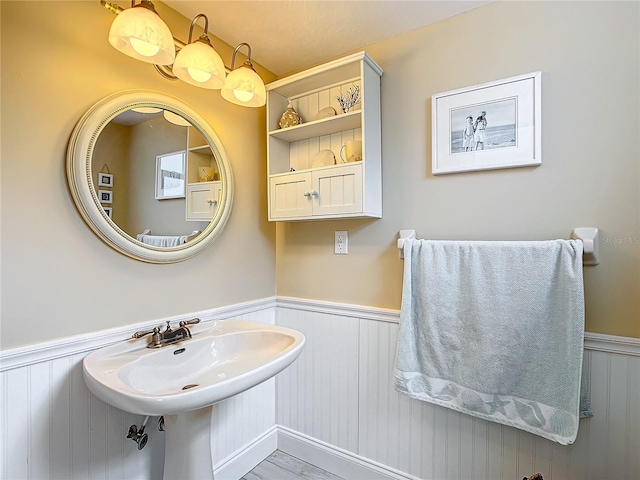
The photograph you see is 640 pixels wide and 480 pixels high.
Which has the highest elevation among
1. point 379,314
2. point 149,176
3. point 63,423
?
point 149,176

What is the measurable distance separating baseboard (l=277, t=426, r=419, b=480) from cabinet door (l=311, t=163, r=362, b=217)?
1262mm

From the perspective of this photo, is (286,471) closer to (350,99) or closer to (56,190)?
(56,190)

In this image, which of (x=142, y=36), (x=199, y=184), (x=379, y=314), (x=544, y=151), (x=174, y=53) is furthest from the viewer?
(x=379, y=314)

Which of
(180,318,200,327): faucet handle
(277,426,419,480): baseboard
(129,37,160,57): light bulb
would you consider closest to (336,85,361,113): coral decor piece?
(129,37,160,57): light bulb

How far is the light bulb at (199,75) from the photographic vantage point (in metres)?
1.25

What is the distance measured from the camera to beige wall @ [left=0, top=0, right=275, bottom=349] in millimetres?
979

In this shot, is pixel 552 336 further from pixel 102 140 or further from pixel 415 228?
pixel 102 140

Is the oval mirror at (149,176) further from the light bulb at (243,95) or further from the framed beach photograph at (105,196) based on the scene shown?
the light bulb at (243,95)

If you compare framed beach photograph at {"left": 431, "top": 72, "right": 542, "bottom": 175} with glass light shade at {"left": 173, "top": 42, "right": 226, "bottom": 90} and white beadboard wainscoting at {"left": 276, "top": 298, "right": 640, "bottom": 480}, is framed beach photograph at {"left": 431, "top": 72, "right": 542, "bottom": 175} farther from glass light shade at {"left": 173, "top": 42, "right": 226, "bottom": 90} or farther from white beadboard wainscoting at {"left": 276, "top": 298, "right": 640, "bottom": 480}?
glass light shade at {"left": 173, "top": 42, "right": 226, "bottom": 90}

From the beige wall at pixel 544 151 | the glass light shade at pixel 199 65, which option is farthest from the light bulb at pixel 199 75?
the beige wall at pixel 544 151

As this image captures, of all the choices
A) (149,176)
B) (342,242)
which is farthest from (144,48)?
(342,242)

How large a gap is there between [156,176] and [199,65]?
47cm

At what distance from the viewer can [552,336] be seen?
1.18 metres

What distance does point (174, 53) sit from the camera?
44.3 inches
